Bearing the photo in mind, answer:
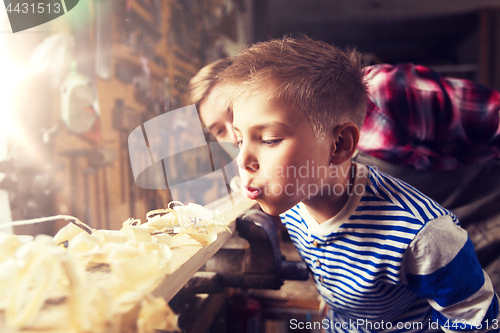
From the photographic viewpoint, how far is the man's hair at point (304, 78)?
264 millimetres

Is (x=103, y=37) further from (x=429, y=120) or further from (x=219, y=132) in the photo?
(x=429, y=120)

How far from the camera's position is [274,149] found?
26 centimetres

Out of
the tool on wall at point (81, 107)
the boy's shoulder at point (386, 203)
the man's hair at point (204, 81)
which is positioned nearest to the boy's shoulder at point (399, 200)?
the boy's shoulder at point (386, 203)

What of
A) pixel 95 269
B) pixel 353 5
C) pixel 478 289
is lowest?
pixel 478 289

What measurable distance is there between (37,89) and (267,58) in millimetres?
251

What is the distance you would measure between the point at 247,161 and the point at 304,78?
0.09 m

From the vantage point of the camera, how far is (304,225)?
0.42 m

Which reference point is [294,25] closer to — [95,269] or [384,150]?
[384,150]

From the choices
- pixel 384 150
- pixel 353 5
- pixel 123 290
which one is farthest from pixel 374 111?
pixel 123 290

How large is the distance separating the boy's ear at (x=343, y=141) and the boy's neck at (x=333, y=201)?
35 mm

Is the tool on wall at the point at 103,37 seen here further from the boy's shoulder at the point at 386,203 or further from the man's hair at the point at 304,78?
the boy's shoulder at the point at 386,203

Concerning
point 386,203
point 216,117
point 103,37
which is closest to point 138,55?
point 103,37

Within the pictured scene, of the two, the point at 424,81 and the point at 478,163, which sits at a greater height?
the point at 424,81

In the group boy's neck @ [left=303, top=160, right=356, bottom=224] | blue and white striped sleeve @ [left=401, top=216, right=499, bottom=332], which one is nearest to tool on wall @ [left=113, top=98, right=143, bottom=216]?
boy's neck @ [left=303, top=160, right=356, bottom=224]
